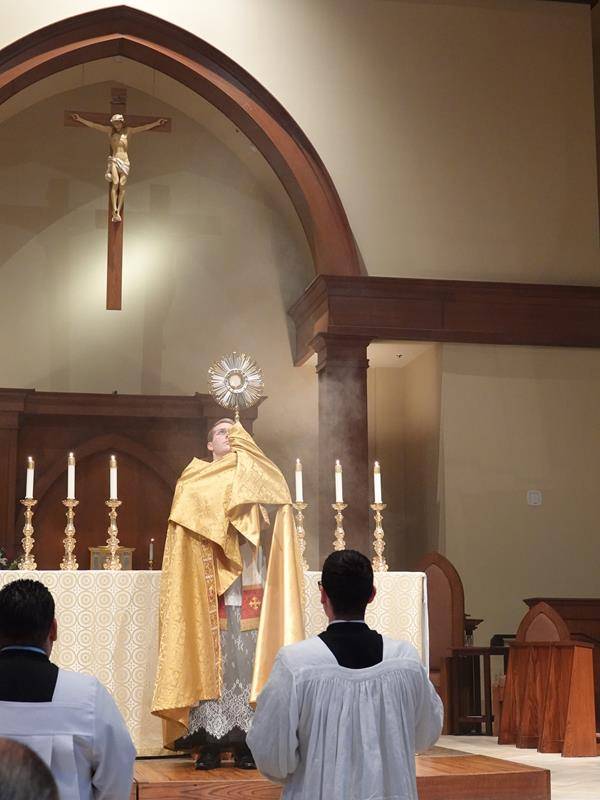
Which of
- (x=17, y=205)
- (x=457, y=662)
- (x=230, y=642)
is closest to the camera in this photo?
(x=230, y=642)

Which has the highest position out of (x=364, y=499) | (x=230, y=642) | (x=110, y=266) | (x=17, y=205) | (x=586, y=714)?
(x=17, y=205)

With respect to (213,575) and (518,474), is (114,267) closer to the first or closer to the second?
(518,474)

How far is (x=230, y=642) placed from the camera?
500cm

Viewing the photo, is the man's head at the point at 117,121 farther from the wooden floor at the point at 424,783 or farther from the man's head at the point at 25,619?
the man's head at the point at 25,619

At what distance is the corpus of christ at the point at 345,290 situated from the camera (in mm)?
9266

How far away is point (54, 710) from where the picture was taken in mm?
2383

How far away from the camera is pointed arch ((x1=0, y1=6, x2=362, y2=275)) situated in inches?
371

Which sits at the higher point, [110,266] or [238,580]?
[110,266]

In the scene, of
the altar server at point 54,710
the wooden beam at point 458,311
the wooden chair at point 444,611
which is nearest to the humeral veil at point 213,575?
the altar server at point 54,710

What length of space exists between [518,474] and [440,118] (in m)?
3.05

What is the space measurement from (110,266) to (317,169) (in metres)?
1.88

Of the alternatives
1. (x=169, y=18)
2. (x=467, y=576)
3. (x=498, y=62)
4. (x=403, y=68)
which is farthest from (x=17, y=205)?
(x=467, y=576)

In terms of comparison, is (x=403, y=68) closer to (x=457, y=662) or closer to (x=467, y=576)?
(x=467, y=576)

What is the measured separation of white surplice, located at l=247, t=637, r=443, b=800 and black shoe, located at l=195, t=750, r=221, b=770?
2015mm
